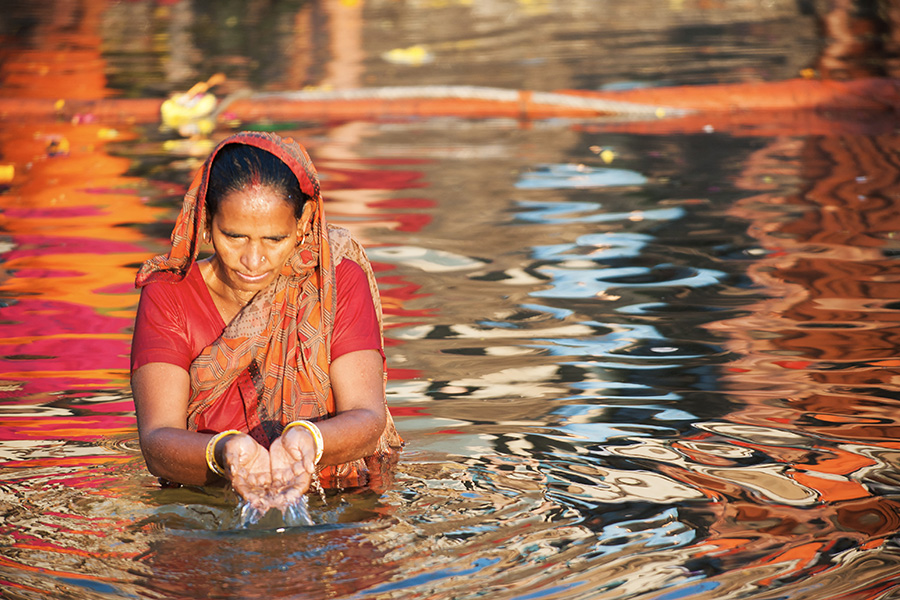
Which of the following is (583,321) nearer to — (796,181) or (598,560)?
(598,560)

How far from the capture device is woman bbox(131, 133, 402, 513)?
3.15 meters

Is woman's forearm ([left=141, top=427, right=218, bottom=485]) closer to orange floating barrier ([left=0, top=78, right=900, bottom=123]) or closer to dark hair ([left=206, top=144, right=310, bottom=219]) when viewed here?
dark hair ([left=206, top=144, right=310, bottom=219])

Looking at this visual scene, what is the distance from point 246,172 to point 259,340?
57cm

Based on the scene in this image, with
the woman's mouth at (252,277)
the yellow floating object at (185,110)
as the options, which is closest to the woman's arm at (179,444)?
the woman's mouth at (252,277)

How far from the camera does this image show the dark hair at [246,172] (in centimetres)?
314

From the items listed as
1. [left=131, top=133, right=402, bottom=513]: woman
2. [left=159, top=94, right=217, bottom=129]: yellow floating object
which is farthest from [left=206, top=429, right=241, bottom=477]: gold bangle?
[left=159, top=94, right=217, bottom=129]: yellow floating object

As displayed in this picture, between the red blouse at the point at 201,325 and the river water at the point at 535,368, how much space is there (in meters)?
0.31

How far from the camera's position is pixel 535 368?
473 centimetres

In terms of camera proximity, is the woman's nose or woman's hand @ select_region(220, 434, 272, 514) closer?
woman's hand @ select_region(220, 434, 272, 514)

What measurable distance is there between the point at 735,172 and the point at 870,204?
4.54 ft

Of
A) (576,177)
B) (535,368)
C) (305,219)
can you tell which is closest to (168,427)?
(305,219)

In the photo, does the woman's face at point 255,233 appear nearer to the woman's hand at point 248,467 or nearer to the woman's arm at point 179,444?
the woman's arm at point 179,444

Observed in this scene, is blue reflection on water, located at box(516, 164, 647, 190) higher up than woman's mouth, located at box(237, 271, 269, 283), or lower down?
lower down

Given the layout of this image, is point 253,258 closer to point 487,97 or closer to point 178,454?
point 178,454
